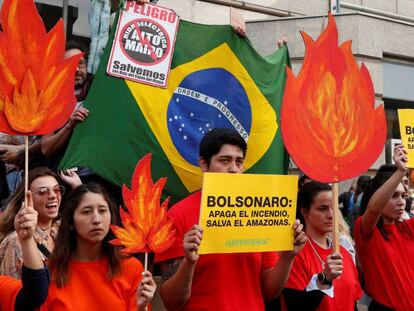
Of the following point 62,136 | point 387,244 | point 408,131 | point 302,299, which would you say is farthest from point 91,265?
point 408,131

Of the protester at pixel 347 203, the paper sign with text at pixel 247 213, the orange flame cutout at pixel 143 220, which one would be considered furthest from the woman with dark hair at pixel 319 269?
the protester at pixel 347 203

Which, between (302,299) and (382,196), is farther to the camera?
(382,196)

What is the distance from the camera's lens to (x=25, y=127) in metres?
2.75

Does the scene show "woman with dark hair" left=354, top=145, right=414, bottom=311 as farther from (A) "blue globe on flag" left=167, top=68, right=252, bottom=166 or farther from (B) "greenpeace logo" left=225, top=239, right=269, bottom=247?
(A) "blue globe on flag" left=167, top=68, right=252, bottom=166

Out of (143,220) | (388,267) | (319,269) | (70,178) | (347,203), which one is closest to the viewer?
(143,220)

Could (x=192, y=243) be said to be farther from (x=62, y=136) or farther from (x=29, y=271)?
(x=62, y=136)

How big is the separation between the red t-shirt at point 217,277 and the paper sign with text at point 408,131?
1.59m

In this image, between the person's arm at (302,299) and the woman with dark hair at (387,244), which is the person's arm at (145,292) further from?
the woman with dark hair at (387,244)

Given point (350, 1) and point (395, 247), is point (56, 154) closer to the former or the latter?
point (395, 247)

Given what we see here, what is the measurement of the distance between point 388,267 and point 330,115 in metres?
1.04

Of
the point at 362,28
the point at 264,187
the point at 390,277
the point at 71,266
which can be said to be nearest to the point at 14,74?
the point at 71,266

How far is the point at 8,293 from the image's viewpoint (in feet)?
8.67

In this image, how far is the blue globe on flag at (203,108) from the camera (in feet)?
14.3

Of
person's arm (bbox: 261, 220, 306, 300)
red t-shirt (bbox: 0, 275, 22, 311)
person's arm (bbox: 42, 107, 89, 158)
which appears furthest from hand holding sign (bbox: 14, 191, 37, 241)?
person's arm (bbox: 42, 107, 89, 158)
